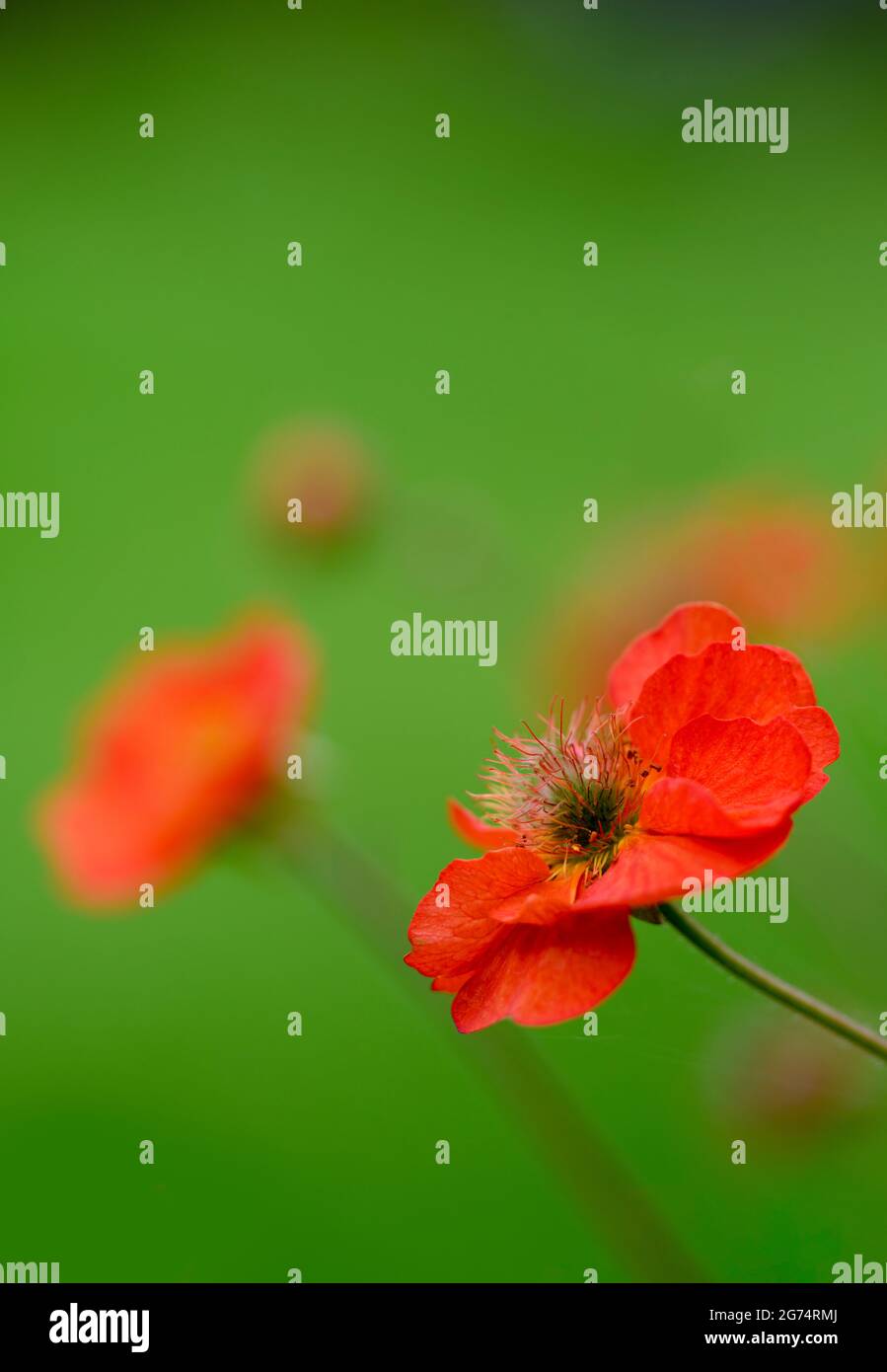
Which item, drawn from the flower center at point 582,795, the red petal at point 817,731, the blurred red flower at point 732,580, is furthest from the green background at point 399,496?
the red petal at point 817,731

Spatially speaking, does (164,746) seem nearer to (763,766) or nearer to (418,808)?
(763,766)

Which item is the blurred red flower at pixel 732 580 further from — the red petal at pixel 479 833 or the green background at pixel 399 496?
the red petal at pixel 479 833

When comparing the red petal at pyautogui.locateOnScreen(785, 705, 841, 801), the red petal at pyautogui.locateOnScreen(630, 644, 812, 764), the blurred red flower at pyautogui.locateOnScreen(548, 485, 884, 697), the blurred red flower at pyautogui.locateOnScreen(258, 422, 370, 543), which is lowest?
the red petal at pyautogui.locateOnScreen(785, 705, 841, 801)

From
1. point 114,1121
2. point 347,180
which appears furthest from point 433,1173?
point 347,180

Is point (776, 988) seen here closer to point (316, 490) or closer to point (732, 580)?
point (732, 580)

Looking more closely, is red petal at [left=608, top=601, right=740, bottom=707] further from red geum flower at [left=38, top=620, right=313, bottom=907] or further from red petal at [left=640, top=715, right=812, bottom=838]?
red geum flower at [left=38, top=620, right=313, bottom=907]

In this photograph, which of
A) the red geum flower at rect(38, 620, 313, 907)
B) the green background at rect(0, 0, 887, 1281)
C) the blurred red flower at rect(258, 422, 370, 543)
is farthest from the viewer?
the blurred red flower at rect(258, 422, 370, 543)

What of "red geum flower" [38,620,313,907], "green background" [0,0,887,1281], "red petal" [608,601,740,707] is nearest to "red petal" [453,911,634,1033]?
"red petal" [608,601,740,707]
